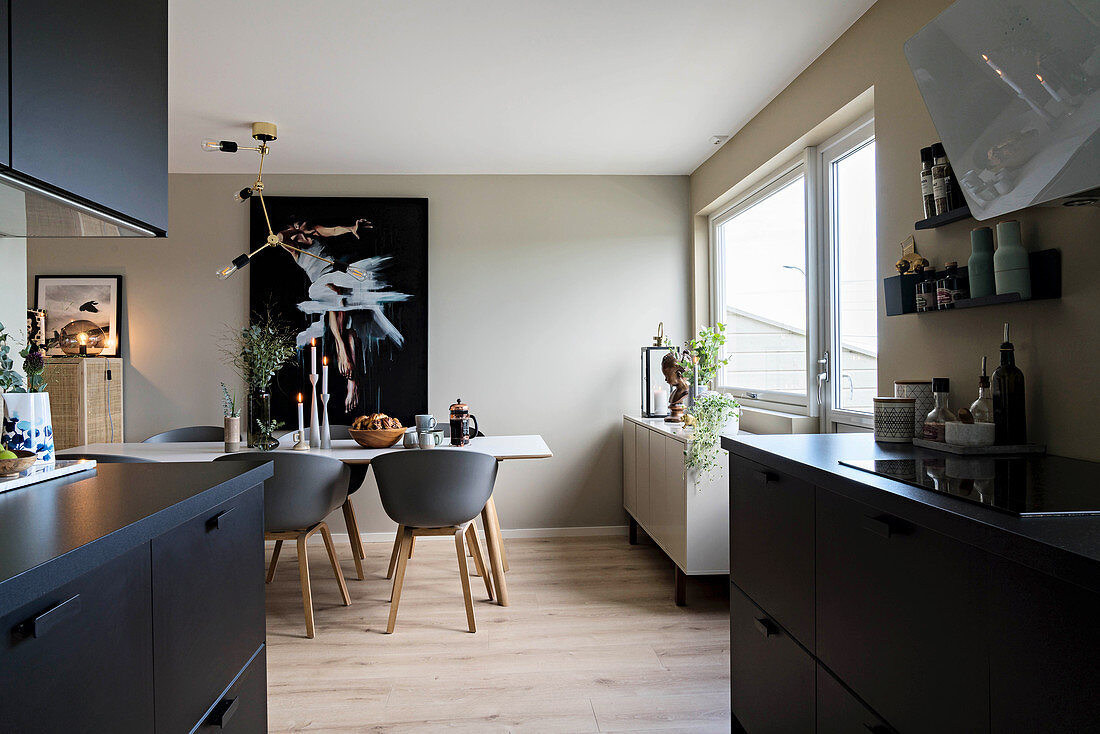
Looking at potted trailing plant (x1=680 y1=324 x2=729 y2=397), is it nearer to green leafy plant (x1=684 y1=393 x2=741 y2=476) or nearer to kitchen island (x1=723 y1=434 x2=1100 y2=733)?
green leafy plant (x1=684 y1=393 x2=741 y2=476)

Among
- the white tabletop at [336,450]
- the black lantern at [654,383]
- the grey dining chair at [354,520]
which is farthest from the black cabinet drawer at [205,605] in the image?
the black lantern at [654,383]

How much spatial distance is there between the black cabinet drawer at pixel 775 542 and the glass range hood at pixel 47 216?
1.62 m

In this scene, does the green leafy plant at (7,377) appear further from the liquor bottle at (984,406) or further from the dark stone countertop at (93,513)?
the liquor bottle at (984,406)

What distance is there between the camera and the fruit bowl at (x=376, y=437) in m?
3.35

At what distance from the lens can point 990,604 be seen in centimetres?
94

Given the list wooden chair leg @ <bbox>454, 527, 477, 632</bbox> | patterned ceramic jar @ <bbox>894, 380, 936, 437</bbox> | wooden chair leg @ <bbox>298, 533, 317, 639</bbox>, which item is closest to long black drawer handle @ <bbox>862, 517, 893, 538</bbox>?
patterned ceramic jar @ <bbox>894, 380, 936, 437</bbox>

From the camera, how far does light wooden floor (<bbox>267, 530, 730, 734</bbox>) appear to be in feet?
7.48

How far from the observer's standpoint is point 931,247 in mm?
2105

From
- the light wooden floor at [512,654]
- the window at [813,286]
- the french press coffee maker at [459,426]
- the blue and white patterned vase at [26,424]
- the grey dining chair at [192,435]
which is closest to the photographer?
the blue and white patterned vase at [26,424]

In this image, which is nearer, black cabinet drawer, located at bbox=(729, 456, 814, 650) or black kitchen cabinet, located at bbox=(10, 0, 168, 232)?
black kitchen cabinet, located at bbox=(10, 0, 168, 232)

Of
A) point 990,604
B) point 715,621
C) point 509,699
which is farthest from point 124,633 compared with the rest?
point 715,621

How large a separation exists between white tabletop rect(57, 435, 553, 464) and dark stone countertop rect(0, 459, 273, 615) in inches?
60.4

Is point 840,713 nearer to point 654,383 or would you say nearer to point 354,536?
point 354,536

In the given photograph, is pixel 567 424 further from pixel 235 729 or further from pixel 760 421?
pixel 235 729
